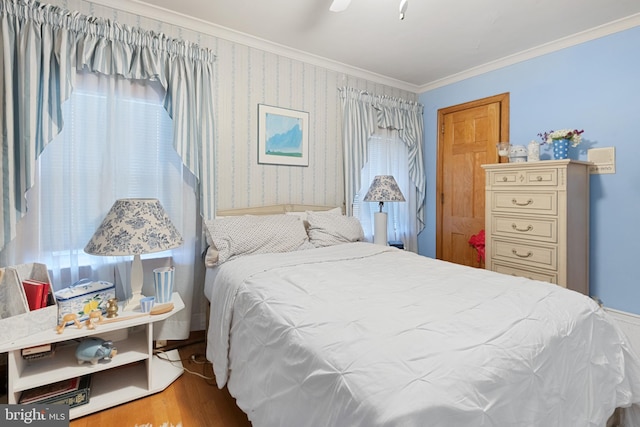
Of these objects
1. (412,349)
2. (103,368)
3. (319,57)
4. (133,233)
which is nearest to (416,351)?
(412,349)

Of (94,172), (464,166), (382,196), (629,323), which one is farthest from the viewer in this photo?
(464,166)

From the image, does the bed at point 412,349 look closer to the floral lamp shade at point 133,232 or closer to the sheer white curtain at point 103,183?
the floral lamp shade at point 133,232

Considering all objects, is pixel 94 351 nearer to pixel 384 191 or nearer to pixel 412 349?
pixel 412 349

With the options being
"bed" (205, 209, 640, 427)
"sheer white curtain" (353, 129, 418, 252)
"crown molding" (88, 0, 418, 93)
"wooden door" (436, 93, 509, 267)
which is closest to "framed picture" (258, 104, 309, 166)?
"crown molding" (88, 0, 418, 93)

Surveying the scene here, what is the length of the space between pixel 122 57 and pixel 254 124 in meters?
1.07

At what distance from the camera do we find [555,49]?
114 inches

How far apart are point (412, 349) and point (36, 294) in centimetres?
187

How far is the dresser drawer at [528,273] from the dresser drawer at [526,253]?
6 cm

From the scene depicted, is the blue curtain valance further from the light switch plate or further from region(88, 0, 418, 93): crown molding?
the light switch plate

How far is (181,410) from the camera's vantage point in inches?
67.9

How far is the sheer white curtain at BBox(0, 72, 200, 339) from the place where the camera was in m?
2.07

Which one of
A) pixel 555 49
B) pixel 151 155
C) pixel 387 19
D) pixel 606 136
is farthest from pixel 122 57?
pixel 606 136

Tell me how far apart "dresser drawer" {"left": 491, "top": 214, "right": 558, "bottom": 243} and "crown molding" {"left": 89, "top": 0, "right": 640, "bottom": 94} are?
1601mm

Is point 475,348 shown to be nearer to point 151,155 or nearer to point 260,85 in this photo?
point 151,155
